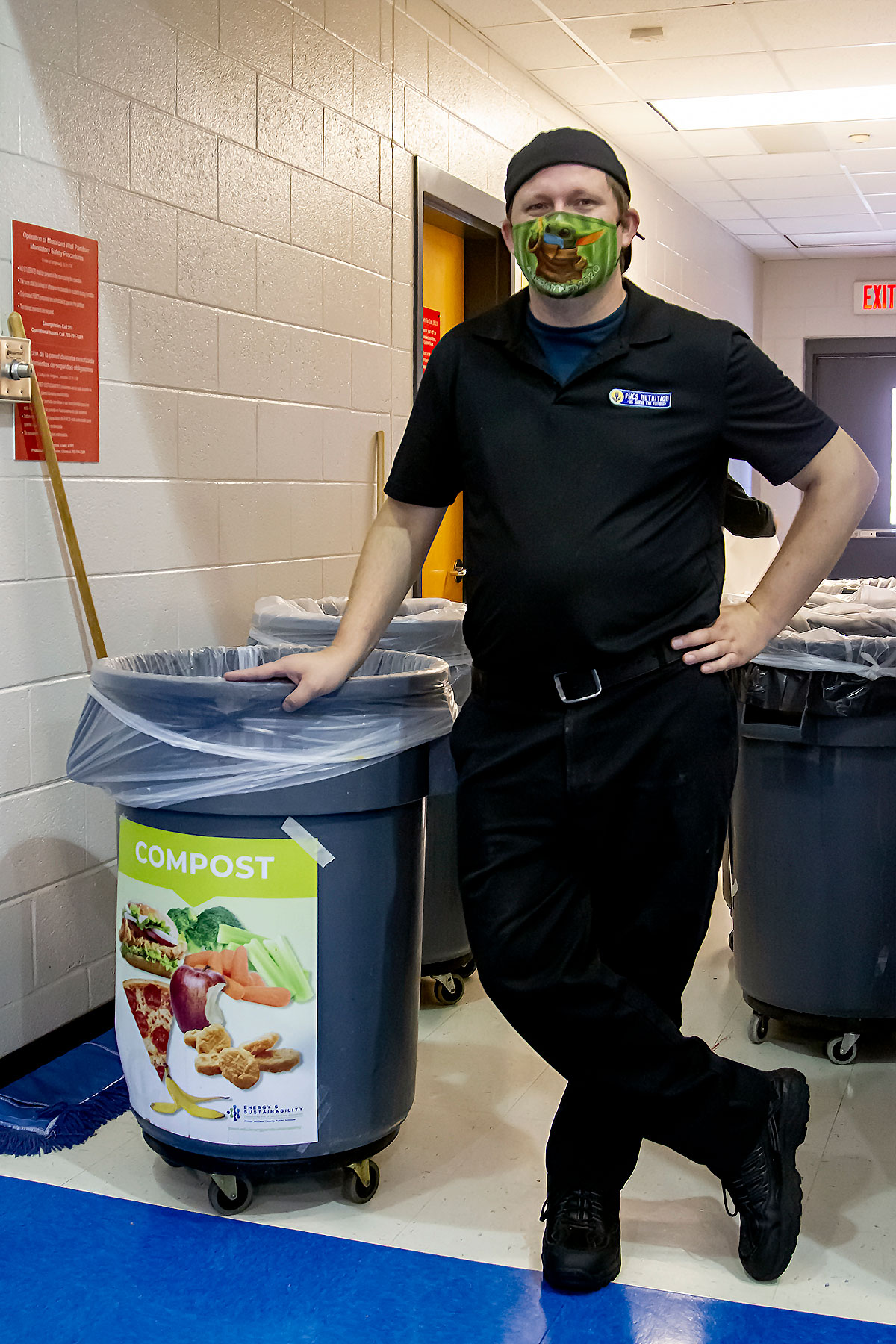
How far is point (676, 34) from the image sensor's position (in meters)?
4.52

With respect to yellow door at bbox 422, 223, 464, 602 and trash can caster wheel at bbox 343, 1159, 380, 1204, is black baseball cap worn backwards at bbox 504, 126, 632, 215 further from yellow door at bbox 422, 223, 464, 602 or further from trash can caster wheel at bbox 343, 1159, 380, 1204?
yellow door at bbox 422, 223, 464, 602

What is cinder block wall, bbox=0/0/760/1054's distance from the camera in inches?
95.9

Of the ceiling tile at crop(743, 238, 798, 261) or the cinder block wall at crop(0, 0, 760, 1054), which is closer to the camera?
the cinder block wall at crop(0, 0, 760, 1054)

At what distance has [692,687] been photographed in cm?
167

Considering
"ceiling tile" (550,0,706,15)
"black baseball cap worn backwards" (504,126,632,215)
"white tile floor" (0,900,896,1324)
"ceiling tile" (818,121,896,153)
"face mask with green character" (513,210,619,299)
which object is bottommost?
"white tile floor" (0,900,896,1324)

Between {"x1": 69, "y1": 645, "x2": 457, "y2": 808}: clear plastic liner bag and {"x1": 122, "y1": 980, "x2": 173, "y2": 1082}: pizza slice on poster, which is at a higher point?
{"x1": 69, "y1": 645, "x2": 457, "y2": 808}: clear plastic liner bag

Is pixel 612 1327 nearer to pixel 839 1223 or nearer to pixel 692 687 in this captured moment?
pixel 839 1223

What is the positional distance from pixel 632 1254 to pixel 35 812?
140cm

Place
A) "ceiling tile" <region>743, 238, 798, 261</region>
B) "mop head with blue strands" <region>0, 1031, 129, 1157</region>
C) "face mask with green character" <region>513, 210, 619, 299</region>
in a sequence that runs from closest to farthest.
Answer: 1. "face mask with green character" <region>513, 210, 619, 299</region>
2. "mop head with blue strands" <region>0, 1031, 129, 1157</region>
3. "ceiling tile" <region>743, 238, 798, 261</region>

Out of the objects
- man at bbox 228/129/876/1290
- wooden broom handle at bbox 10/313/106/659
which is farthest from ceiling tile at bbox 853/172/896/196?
man at bbox 228/129/876/1290

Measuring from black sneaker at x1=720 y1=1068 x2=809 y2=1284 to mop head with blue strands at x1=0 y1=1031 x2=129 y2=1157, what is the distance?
3.72 ft

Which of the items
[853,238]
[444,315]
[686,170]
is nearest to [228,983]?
[444,315]

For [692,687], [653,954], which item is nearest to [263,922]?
[653,954]

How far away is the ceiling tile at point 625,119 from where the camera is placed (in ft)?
17.9
